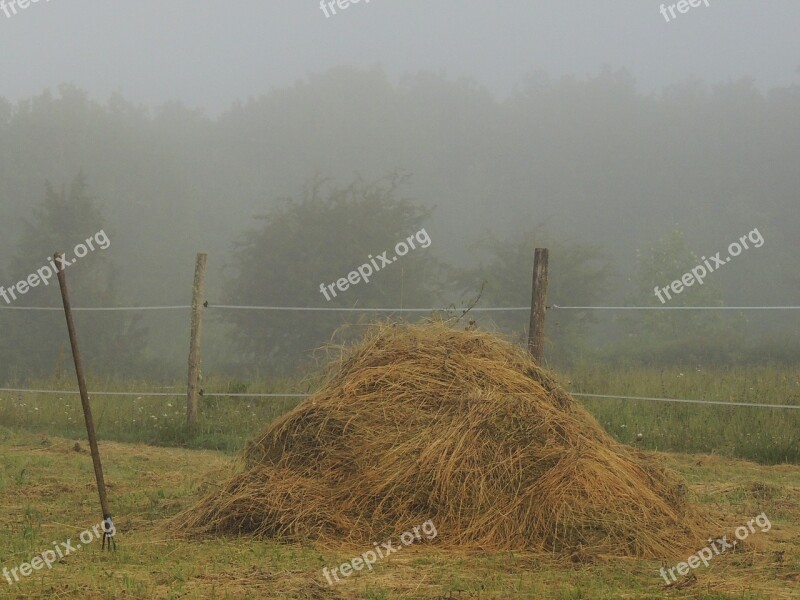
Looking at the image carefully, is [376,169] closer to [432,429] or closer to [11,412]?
[11,412]

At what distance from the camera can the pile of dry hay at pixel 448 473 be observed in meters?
5.40

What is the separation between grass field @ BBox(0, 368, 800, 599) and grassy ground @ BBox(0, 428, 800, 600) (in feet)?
0.04

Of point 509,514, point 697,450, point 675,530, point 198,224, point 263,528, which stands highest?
point 198,224

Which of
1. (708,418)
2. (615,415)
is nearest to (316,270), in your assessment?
(615,415)

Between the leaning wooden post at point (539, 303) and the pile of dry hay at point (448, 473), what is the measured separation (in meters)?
3.49

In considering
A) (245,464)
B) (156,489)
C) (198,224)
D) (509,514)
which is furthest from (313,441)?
(198,224)

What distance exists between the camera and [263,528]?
555 cm

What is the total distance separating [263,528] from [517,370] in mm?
1974

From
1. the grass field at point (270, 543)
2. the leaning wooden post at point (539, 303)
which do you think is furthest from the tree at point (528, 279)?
the leaning wooden post at point (539, 303)

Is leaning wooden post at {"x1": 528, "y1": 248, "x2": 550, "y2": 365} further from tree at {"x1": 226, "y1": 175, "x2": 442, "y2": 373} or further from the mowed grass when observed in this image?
tree at {"x1": 226, "y1": 175, "x2": 442, "y2": 373}

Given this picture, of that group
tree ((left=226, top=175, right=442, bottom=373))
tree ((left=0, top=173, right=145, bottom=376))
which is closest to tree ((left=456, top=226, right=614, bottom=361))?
tree ((left=226, top=175, right=442, bottom=373))

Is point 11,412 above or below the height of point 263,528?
above

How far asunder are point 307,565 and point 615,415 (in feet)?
20.3

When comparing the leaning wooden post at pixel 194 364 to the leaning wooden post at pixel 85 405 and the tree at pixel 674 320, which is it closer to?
the leaning wooden post at pixel 85 405
